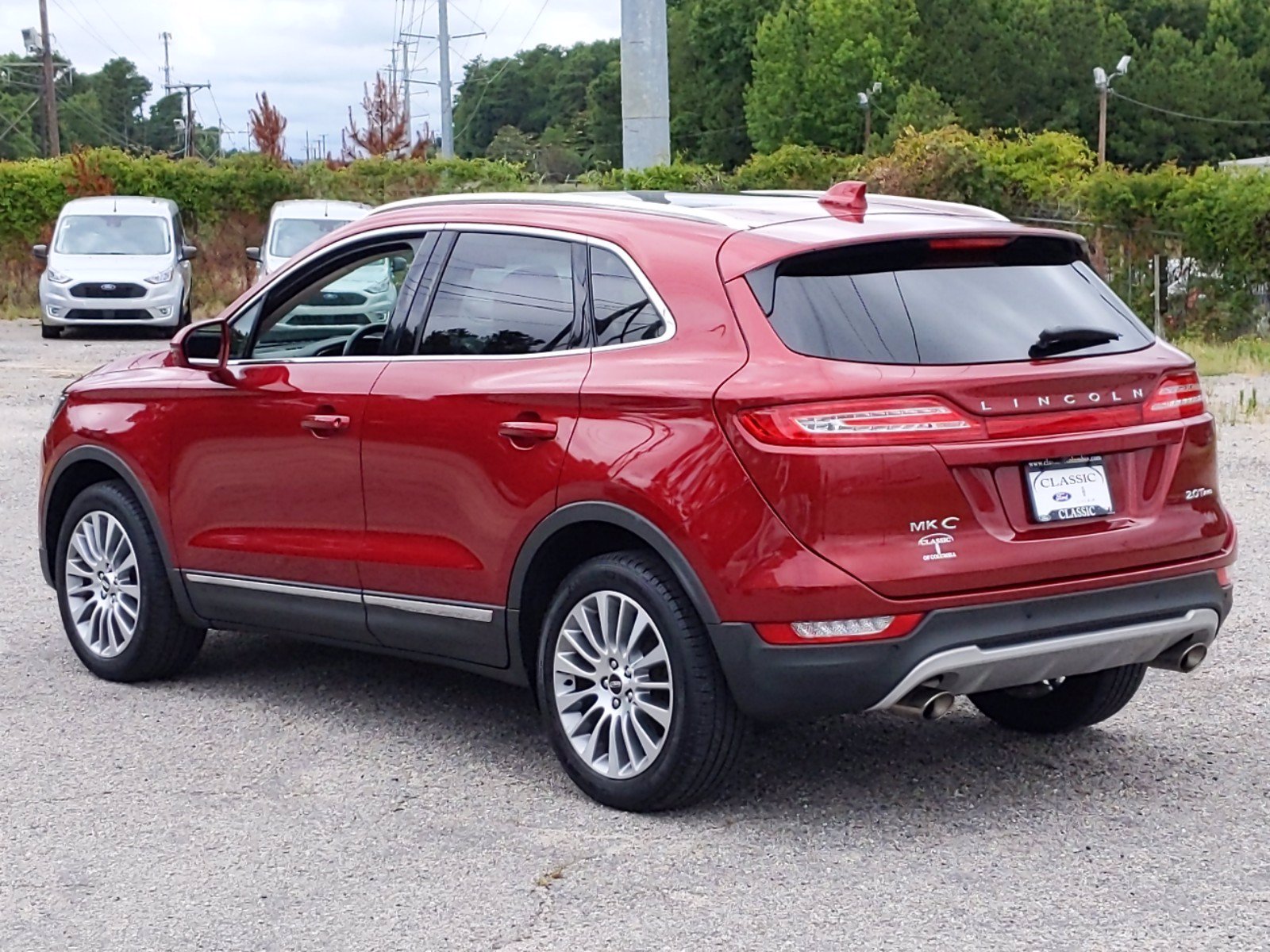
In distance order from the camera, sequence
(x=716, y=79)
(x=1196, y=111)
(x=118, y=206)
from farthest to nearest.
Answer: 1. (x=716, y=79)
2. (x=1196, y=111)
3. (x=118, y=206)

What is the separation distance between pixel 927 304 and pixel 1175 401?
2.69 ft

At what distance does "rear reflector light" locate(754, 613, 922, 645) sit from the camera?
493cm

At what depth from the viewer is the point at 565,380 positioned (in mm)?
5512

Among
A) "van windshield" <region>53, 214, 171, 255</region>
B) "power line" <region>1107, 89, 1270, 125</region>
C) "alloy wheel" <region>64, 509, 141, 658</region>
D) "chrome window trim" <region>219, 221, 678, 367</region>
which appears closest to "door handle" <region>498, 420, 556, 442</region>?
"chrome window trim" <region>219, 221, 678, 367</region>

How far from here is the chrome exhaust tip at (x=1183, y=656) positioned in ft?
18.1

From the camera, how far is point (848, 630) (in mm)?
4941

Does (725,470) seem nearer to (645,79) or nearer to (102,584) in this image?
(102,584)

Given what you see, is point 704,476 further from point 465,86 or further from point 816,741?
point 465,86

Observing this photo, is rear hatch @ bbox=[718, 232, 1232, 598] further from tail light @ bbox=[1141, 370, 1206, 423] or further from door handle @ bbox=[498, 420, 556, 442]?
door handle @ bbox=[498, 420, 556, 442]

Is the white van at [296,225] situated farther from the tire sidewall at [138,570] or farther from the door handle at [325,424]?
the door handle at [325,424]

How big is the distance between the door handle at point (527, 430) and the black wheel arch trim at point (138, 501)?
1882 millimetres

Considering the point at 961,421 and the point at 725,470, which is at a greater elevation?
the point at 961,421

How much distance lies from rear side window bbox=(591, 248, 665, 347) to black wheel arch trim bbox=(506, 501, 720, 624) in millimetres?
512

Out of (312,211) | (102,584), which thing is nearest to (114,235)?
(312,211)
